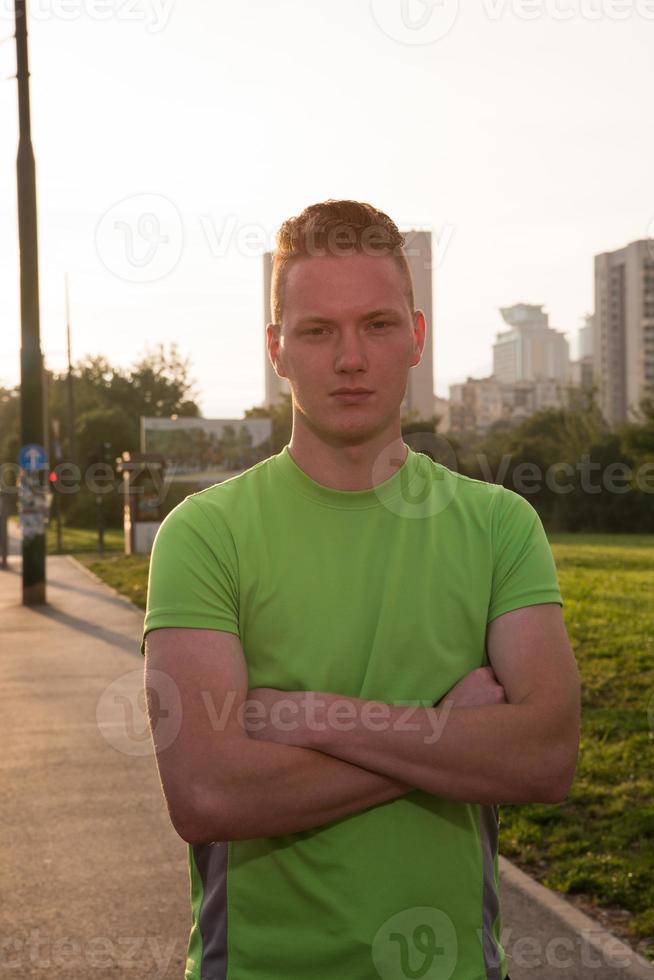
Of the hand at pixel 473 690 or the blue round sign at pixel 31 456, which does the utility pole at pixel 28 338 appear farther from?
the hand at pixel 473 690

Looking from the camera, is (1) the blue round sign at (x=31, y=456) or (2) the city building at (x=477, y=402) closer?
(1) the blue round sign at (x=31, y=456)

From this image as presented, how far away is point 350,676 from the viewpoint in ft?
7.50

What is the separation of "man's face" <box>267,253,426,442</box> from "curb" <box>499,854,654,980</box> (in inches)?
109

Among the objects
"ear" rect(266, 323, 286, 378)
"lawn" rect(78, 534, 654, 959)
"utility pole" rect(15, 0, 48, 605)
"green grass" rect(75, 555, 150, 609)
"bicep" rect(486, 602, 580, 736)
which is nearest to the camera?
"bicep" rect(486, 602, 580, 736)

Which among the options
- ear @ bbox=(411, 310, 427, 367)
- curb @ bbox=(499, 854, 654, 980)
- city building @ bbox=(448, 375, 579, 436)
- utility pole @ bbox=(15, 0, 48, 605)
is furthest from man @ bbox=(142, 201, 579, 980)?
city building @ bbox=(448, 375, 579, 436)

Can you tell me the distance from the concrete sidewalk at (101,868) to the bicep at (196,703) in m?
2.50

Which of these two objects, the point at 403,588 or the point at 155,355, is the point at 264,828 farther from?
the point at 155,355

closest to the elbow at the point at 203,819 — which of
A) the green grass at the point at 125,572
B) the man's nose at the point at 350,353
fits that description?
the man's nose at the point at 350,353

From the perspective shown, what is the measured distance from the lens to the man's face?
7.83ft

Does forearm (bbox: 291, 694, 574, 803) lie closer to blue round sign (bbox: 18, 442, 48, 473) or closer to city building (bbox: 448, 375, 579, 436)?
blue round sign (bbox: 18, 442, 48, 473)

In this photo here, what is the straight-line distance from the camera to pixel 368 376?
2.39 metres

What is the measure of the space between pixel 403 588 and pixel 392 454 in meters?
0.30

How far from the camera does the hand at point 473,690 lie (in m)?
2.33

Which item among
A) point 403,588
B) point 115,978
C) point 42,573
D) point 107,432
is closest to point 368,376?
point 403,588
